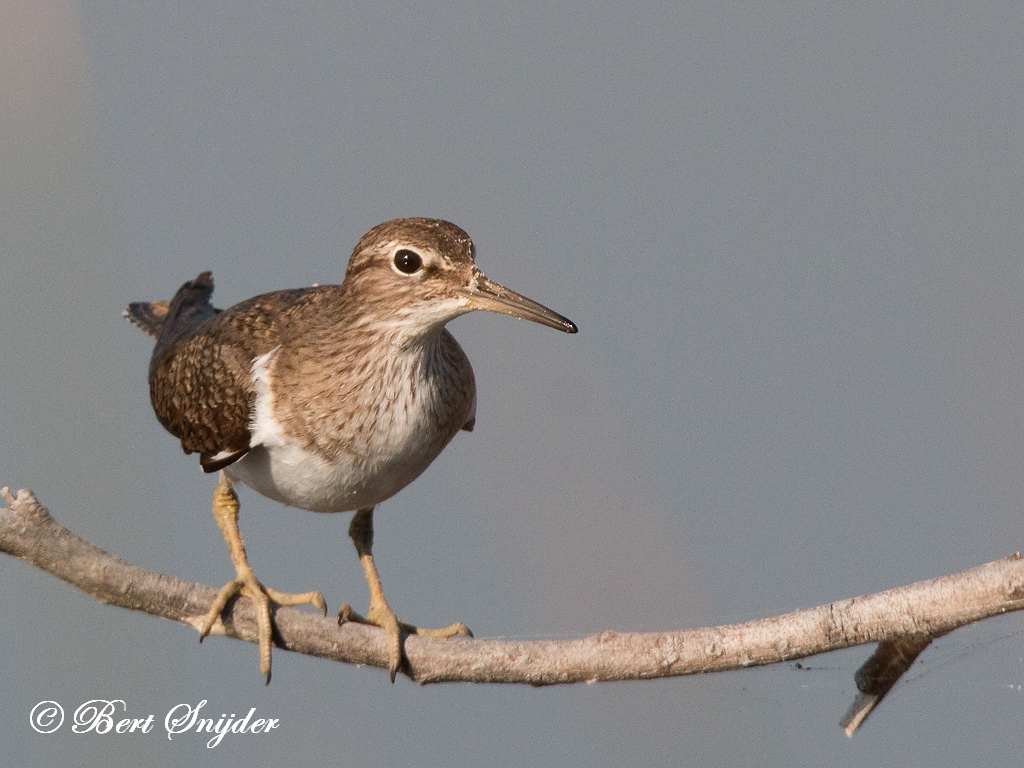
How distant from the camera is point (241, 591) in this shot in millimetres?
5336

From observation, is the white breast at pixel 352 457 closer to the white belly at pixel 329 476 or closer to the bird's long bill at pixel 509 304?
the white belly at pixel 329 476

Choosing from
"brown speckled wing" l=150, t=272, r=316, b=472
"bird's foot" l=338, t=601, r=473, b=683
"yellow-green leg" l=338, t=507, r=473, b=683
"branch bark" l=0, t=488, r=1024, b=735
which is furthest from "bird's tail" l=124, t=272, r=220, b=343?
"branch bark" l=0, t=488, r=1024, b=735

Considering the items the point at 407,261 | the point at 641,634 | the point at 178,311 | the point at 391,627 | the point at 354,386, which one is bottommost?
the point at 391,627

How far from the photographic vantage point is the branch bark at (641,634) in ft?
12.1

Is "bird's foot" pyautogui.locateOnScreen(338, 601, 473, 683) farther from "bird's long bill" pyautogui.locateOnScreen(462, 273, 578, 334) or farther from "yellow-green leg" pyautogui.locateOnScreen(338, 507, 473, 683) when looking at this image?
"bird's long bill" pyautogui.locateOnScreen(462, 273, 578, 334)

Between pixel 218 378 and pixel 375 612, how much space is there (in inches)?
55.7

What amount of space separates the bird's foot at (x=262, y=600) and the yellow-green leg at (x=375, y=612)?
247 mm

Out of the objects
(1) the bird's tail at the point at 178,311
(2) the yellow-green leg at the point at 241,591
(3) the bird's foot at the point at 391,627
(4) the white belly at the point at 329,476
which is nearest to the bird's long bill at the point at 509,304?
(4) the white belly at the point at 329,476

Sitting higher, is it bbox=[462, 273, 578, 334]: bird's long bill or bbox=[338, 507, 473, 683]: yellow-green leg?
bbox=[462, 273, 578, 334]: bird's long bill

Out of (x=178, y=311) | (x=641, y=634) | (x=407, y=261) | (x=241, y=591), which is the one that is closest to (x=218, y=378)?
(x=241, y=591)

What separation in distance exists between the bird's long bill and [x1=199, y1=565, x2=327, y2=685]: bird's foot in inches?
63.8

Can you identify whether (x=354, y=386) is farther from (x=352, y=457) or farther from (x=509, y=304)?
(x=509, y=304)

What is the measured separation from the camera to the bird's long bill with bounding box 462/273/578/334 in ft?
15.6

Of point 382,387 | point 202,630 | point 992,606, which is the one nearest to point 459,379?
point 382,387
